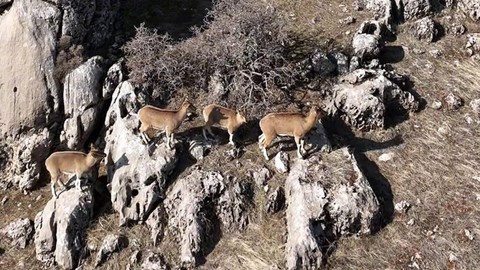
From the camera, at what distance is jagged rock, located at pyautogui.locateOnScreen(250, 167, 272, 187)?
1336cm

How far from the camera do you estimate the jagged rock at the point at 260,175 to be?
13359 mm

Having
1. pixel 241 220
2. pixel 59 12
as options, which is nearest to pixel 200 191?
pixel 241 220

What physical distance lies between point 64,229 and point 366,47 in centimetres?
929

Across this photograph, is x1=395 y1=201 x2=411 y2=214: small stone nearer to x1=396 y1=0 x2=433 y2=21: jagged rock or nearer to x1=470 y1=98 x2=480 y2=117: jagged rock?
x1=470 y1=98 x2=480 y2=117: jagged rock

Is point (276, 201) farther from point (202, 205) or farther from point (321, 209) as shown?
point (202, 205)

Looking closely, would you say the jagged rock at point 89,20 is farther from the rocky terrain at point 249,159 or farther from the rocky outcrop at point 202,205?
the rocky outcrop at point 202,205

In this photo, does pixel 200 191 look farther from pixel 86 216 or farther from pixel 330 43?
pixel 330 43

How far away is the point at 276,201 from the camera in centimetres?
1305

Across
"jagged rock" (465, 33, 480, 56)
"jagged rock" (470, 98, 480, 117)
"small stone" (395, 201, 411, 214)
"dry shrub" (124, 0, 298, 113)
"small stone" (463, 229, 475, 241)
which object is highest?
"dry shrub" (124, 0, 298, 113)

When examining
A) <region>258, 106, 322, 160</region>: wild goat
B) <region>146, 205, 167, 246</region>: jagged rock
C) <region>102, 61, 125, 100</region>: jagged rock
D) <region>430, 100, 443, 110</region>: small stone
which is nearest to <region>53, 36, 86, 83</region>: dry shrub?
<region>102, 61, 125, 100</region>: jagged rock

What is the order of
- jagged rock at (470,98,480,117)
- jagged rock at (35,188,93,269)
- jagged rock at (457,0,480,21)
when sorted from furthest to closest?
1. jagged rock at (457,0,480,21)
2. jagged rock at (470,98,480,117)
3. jagged rock at (35,188,93,269)

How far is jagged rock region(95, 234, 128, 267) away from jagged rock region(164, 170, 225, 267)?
3.78 feet

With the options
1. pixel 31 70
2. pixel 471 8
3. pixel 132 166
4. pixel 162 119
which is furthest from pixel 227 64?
pixel 471 8

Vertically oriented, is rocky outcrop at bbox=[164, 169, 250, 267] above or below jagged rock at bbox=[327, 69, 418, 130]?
below
